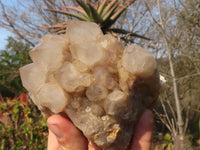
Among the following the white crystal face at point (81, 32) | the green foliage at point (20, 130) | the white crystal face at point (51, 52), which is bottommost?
the green foliage at point (20, 130)

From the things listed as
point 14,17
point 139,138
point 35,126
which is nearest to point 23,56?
point 14,17

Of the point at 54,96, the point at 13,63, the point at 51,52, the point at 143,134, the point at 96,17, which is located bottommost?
the point at 13,63

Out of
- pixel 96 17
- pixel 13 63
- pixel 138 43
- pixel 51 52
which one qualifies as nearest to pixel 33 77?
pixel 51 52

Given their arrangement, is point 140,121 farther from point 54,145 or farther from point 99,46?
point 54,145

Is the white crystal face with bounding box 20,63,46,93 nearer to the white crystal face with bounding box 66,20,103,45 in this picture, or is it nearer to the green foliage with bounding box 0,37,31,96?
the white crystal face with bounding box 66,20,103,45

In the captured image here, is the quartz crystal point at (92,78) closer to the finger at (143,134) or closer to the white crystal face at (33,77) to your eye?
the white crystal face at (33,77)

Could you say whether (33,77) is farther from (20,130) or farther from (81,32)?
(20,130)

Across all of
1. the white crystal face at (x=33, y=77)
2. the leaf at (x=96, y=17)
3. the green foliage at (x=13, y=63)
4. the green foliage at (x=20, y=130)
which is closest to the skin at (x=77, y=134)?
the white crystal face at (x=33, y=77)
